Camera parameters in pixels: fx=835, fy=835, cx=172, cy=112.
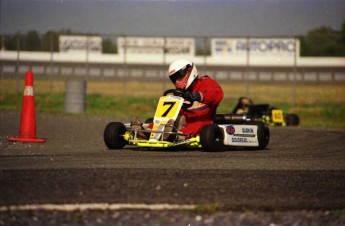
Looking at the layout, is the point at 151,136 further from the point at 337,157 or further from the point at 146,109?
the point at 146,109

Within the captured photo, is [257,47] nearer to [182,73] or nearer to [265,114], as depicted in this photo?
[265,114]

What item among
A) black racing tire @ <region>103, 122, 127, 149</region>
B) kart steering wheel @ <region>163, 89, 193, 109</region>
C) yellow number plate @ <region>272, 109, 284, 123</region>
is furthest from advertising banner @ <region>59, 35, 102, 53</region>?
black racing tire @ <region>103, 122, 127, 149</region>

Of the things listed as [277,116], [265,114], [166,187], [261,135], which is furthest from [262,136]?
[277,116]

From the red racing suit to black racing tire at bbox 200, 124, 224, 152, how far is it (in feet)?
1.08

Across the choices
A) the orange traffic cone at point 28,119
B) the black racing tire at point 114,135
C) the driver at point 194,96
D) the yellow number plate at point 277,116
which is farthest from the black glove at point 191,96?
the yellow number plate at point 277,116

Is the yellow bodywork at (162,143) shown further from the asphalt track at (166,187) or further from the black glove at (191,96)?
the black glove at (191,96)

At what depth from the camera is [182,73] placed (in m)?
12.7

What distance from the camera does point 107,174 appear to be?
8414 mm

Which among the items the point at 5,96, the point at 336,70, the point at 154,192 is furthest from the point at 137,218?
the point at 336,70

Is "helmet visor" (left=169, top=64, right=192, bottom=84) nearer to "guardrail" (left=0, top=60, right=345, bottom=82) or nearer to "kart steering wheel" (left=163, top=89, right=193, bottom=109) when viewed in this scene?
"kart steering wheel" (left=163, top=89, right=193, bottom=109)

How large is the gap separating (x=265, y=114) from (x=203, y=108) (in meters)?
8.78

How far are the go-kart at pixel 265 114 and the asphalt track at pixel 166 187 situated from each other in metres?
8.20

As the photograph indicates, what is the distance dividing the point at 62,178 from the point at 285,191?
7.02ft

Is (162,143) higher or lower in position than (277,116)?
higher
